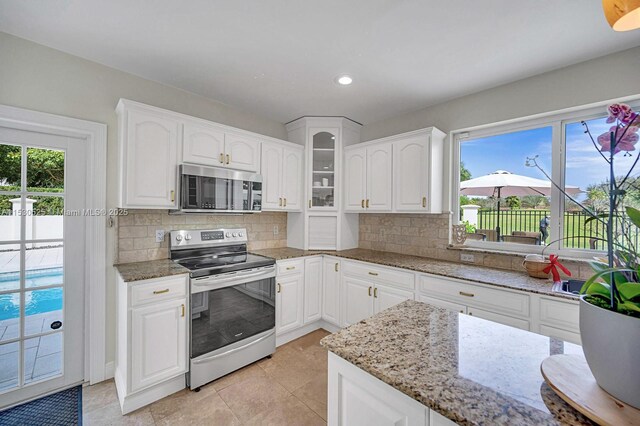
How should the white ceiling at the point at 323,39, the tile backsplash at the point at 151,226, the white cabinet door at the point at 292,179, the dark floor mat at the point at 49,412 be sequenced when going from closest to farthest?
the white ceiling at the point at 323,39
the dark floor mat at the point at 49,412
the tile backsplash at the point at 151,226
the white cabinet door at the point at 292,179

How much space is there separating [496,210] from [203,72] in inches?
119

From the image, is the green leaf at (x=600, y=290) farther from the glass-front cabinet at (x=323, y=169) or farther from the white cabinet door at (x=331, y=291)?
the glass-front cabinet at (x=323, y=169)

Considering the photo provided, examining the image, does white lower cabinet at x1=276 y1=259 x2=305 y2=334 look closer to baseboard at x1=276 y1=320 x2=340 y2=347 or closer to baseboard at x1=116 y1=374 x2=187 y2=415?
baseboard at x1=276 y1=320 x2=340 y2=347

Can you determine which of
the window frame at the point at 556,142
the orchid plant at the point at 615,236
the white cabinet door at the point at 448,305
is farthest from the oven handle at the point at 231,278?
the orchid plant at the point at 615,236

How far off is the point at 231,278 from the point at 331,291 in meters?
1.26

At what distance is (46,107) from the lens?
6.56ft

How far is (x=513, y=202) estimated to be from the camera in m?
2.62

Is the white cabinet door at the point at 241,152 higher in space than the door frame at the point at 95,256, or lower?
higher

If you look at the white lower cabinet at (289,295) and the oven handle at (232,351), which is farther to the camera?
the white lower cabinet at (289,295)

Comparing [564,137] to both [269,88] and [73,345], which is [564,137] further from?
[73,345]

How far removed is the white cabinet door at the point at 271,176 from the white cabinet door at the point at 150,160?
0.91m

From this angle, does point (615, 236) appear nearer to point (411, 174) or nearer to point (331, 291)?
point (411, 174)

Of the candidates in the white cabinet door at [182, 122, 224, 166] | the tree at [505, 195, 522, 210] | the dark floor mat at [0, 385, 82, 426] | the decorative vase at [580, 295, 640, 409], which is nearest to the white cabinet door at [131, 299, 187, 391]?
the dark floor mat at [0, 385, 82, 426]

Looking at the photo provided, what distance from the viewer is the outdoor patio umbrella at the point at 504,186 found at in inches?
96.7
